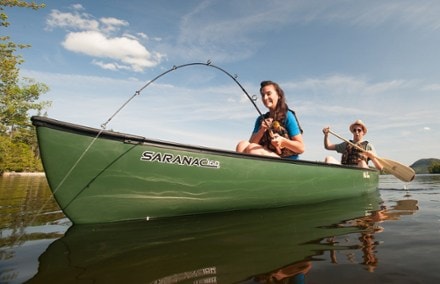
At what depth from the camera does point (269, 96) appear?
4914 mm

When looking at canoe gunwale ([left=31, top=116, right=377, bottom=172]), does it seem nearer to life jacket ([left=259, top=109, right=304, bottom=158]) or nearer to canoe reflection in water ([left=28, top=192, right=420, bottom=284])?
canoe reflection in water ([left=28, top=192, right=420, bottom=284])

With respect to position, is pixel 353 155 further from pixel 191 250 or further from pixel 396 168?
pixel 191 250

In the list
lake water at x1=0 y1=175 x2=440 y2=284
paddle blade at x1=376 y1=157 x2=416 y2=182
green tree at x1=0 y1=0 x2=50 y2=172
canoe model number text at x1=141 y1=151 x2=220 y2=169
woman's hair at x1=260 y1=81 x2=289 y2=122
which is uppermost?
green tree at x1=0 y1=0 x2=50 y2=172

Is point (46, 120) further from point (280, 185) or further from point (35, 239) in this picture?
point (280, 185)

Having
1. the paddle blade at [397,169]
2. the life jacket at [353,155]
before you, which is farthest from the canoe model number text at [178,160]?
the paddle blade at [397,169]

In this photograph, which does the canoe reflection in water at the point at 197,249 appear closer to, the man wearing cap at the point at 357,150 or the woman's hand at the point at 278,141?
the woman's hand at the point at 278,141

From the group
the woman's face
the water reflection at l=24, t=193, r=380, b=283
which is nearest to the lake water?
the water reflection at l=24, t=193, r=380, b=283

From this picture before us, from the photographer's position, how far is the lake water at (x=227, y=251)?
1.71 metres

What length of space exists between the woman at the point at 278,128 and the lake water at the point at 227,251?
1.44 m

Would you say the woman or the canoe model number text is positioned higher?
the woman

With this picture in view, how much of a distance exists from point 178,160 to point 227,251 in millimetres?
1522

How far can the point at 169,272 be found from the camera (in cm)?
179

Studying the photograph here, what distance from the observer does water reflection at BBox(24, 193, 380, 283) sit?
1.75 m

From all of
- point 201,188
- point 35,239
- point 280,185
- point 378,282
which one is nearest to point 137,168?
point 201,188
